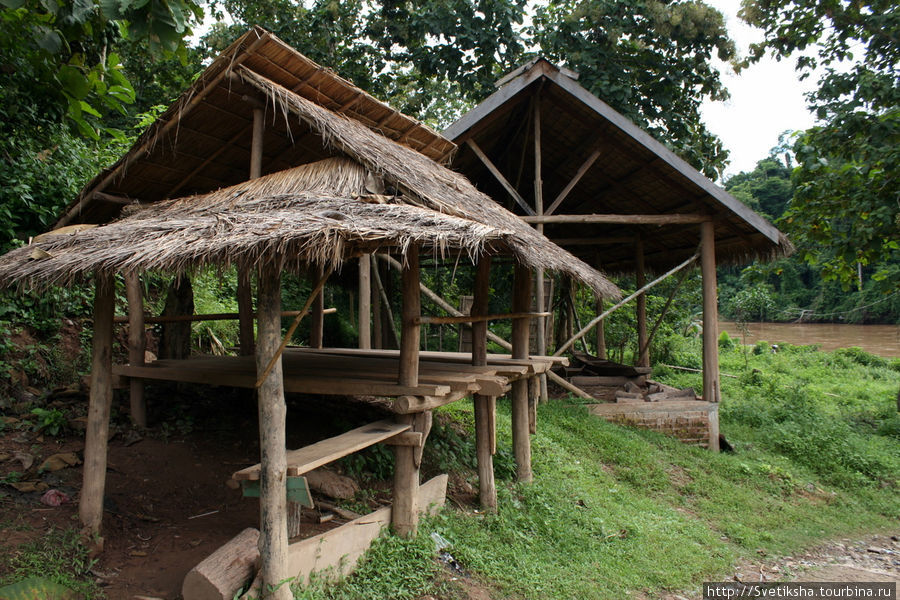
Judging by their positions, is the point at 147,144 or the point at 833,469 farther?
the point at 833,469

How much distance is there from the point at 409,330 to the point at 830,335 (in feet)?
102

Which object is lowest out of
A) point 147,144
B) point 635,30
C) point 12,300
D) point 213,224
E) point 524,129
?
point 12,300

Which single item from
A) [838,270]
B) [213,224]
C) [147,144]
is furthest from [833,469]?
[147,144]

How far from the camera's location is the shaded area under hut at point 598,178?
24.6ft

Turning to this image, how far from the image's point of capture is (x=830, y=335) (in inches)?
1116

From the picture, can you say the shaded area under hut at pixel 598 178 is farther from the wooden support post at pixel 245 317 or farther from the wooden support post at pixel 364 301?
the wooden support post at pixel 245 317

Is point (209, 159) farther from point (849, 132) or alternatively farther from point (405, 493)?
point (849, 132)

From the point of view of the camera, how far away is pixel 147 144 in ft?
16.0

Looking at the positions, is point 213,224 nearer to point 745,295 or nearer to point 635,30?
point 635,30

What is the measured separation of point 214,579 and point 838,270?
37.9 feet

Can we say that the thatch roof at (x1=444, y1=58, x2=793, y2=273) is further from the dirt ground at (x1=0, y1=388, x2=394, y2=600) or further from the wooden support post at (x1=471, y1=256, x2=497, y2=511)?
the dirt ground at (x1=0, y1=388, x2=394, y2=600)

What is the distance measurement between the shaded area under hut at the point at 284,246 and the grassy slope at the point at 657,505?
0.46 metres

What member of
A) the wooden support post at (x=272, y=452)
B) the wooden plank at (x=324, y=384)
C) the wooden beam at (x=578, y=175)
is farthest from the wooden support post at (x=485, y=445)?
the wooden beam at (x=578, y=175)

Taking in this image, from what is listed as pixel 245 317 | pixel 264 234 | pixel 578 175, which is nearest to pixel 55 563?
pixel 264 234
